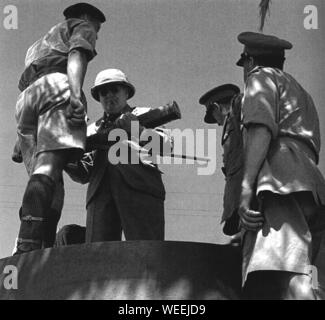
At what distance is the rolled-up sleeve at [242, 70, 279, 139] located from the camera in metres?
7.85

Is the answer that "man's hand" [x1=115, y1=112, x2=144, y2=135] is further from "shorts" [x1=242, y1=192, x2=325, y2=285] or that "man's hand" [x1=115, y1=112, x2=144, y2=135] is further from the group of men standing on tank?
"shorts" [x1=242, y1=192, x2=325, y2=285]

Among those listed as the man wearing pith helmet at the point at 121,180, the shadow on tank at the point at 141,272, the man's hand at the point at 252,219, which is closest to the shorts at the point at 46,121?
the man wearing pith helmet at the point at 121,180

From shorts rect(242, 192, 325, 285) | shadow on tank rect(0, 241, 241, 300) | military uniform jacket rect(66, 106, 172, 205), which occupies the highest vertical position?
military uniform jacket rect(66, 106, 172, 205)

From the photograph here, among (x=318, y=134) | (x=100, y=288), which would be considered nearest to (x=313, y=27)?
(x=318, y=134)

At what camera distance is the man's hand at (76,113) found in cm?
876

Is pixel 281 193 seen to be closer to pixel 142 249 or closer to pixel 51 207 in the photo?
pixel 142 249

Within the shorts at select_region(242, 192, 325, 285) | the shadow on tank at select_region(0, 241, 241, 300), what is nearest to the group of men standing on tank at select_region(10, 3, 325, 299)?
the shorts at select_region(242, 192, 325, 285)

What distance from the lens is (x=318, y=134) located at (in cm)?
809

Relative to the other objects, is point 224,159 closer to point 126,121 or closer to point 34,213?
point 126,121

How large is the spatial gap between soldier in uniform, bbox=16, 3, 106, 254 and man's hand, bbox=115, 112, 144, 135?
445mm

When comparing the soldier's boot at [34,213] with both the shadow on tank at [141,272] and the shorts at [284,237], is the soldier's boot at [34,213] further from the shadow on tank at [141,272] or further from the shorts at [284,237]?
the shorts at [284,237]

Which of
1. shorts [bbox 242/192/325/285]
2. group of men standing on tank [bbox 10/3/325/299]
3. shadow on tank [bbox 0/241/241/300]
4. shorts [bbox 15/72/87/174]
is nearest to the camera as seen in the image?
shorts [bbox 242/192/325/285]

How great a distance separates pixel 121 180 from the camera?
9039 millimetres
